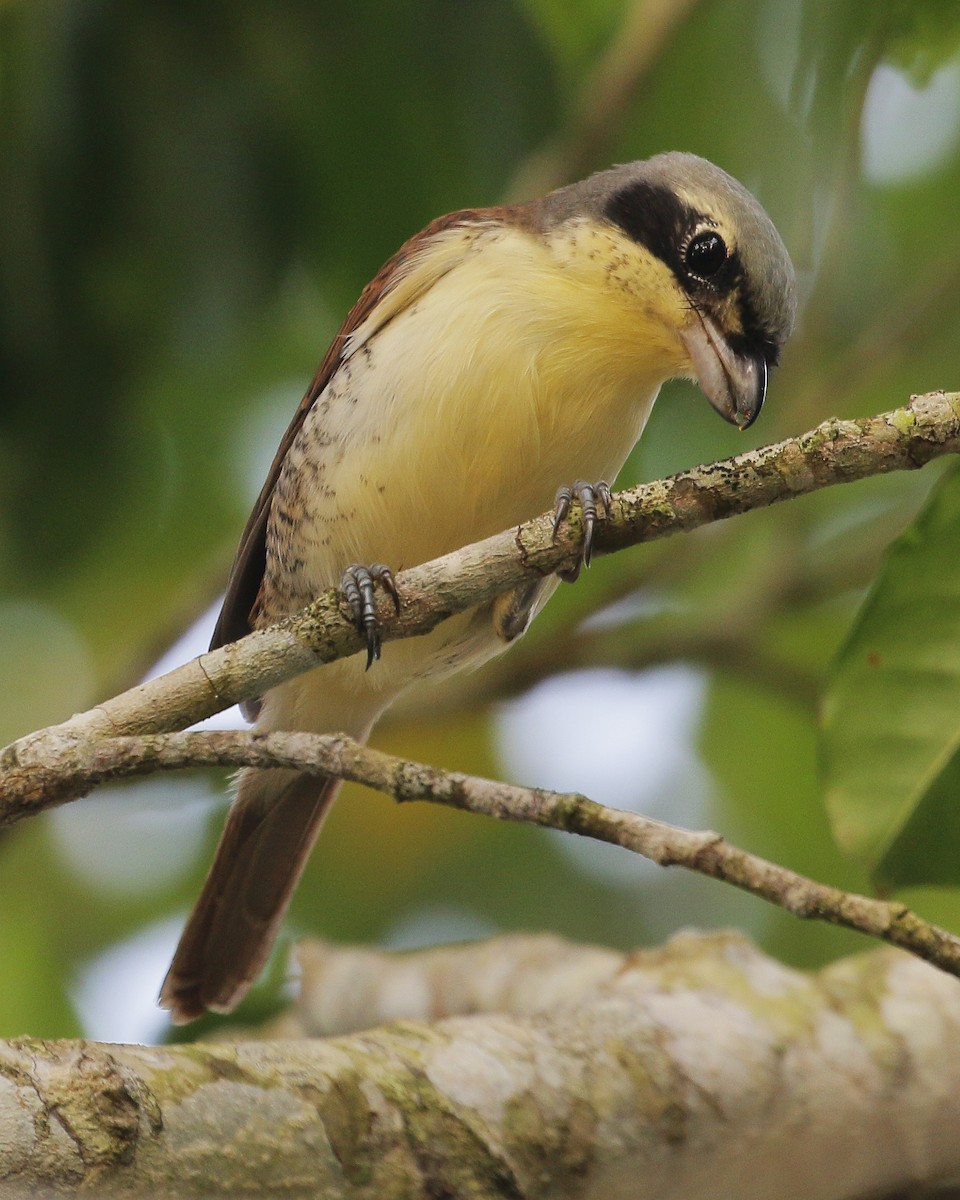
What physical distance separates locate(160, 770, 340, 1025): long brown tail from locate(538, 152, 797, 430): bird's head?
52.1 inches

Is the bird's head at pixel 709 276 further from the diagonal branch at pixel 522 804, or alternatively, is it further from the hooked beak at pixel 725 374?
the diagonal branch at pixel 522 804

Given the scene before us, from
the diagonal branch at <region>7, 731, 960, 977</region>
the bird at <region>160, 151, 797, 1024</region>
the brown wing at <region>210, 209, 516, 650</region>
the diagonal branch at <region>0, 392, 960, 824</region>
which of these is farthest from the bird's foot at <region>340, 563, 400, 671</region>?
the brown wing at <region>210, 209, 516, 650</region>

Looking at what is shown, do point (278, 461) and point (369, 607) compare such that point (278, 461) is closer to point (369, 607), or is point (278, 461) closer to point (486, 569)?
point (369, 607)

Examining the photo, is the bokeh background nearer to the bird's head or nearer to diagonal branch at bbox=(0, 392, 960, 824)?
the bird's head

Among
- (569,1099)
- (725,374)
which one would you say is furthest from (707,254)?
(569,1099)

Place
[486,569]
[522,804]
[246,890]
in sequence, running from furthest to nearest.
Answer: [246,890] < [486,569] < [522,804]

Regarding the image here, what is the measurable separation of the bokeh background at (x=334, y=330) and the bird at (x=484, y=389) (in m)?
0.43

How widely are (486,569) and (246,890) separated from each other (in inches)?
63.9

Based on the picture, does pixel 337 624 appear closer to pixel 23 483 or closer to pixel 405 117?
pixel 23 483

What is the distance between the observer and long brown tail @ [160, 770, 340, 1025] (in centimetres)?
330

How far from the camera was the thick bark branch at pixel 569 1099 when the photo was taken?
6.06 feet

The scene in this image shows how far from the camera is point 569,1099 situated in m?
2.36

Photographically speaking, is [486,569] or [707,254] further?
[707,254]

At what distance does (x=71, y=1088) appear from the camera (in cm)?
181
